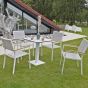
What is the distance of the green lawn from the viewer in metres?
4.74

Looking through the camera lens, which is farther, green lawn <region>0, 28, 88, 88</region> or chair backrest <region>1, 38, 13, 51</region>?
chair backrest <region>1, 38, 13, 51</region>

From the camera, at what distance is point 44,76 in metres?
5.27

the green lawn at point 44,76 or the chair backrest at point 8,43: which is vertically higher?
the chair backrest at point 8,43

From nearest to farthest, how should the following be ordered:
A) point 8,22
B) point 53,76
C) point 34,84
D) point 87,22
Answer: point 34,84 < point 53,76 < point 8,22 < point 87,22

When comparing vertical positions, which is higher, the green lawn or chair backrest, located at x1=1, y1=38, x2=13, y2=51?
chair backrest, located at x1=1, y1=38, x2=13, y2=51

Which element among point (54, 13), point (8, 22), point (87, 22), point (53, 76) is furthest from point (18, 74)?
point (87, 22)

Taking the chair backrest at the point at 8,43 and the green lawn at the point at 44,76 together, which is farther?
the chair backrest at the point at 8,43

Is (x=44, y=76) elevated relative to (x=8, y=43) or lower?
lower

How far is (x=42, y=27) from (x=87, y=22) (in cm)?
1526

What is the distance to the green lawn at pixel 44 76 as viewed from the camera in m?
4.74

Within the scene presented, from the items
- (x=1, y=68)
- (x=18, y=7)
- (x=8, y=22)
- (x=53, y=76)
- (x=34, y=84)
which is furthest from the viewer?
(x=18, y=7)

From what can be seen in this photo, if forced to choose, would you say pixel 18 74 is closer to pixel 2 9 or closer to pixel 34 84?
pixel 34 84

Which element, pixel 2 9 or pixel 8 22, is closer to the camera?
pixel 8 22

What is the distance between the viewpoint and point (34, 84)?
4.76 m
